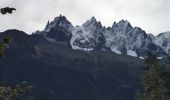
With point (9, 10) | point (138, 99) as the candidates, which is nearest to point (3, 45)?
point (9, 10)

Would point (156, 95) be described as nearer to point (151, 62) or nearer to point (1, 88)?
point (151, 62)

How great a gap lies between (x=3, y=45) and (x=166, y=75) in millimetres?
37181

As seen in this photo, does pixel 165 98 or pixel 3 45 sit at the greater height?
pixel 3 45

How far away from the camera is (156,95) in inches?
1987

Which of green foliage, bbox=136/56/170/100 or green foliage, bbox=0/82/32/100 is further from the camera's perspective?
green foliage, bbox=136/56/170/100

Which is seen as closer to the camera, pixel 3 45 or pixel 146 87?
pixel 3 45

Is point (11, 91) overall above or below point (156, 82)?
above

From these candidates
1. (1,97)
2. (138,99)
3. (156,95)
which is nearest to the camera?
(1,97)

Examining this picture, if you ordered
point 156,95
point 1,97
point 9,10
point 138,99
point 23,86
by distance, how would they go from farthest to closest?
point 138,99 → point 156,95 → point 23,86 → point 1,97 → point 9,10

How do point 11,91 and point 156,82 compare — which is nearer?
point 11,91

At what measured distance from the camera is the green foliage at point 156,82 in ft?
167

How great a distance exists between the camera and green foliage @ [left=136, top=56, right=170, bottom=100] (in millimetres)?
50812

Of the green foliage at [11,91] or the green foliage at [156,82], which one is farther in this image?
the green foliage at [156,82]

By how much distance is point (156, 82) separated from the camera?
51875mm
